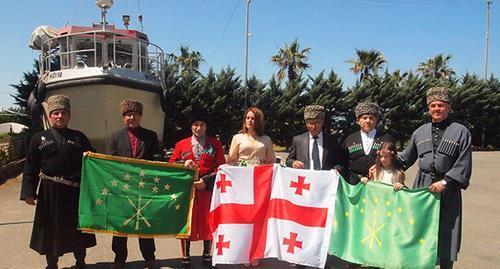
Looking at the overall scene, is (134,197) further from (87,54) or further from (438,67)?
(438,67)

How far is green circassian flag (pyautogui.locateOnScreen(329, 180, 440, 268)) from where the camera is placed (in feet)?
13.2

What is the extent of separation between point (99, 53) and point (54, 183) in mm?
8843

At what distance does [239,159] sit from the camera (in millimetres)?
4684

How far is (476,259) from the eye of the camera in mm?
5172

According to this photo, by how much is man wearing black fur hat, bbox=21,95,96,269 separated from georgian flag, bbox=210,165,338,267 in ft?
5.03

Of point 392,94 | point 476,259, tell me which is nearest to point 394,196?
point 476,259

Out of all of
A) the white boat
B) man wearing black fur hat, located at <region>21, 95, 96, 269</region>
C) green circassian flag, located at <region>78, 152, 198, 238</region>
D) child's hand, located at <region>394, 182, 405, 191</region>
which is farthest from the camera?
the white boat

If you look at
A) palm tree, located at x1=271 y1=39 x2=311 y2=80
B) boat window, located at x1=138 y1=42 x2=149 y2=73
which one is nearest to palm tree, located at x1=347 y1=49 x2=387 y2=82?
palm tree, located at x1=271 y1=39 x2=311 y2=80

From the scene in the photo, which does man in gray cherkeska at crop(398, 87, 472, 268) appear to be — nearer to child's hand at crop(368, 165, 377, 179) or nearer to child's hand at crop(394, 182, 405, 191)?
child's hand at crop(394, 182, 405, 191)

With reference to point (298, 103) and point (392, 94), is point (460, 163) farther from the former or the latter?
point (392, 94)

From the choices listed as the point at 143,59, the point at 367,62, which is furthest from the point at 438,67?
the point at 143,59

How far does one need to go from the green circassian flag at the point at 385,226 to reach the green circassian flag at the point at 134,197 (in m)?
1.69

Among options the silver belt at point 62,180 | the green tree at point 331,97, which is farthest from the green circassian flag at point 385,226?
the green tree at point 331,97

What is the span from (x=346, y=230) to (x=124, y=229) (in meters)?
2.41
